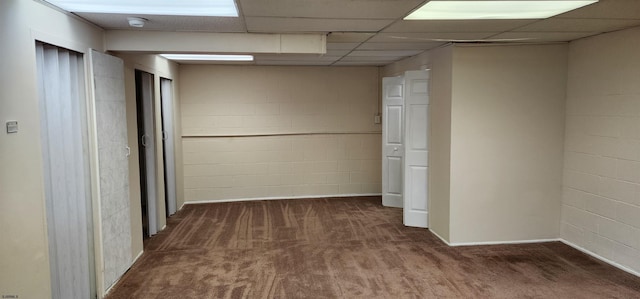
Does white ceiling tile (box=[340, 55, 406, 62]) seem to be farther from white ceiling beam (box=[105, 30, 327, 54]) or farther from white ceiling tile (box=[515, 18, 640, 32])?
white ceiling tile (box=[515, 18, 640, 32])

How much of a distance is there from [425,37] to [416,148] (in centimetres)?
163

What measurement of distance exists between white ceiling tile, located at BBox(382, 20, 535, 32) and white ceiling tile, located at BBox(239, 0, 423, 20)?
0.37m

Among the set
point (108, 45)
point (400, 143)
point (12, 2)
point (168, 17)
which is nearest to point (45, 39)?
point (12, 2)

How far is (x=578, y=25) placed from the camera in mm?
3783

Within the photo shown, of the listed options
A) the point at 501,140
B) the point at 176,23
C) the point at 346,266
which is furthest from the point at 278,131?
the point at 176,23

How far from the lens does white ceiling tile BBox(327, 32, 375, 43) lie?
410 cm

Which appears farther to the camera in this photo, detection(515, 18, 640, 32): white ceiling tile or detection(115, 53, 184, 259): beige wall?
detection(115, 53, 184, 259): beige wall

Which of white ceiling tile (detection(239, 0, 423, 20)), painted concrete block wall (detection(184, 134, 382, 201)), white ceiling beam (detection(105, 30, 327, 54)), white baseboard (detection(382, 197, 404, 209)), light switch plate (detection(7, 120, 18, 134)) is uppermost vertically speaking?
white ceiling tile (detection(239, 0, 423, 20))

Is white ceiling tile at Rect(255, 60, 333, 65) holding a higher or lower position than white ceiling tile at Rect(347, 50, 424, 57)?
higher

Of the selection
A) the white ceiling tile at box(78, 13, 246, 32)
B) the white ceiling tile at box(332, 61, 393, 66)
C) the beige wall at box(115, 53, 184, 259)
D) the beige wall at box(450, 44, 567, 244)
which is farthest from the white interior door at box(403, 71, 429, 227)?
the beige wall at box(115, 53, 184, 259)

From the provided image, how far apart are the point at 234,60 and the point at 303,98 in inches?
58.8

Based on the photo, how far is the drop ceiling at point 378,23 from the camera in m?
3.01

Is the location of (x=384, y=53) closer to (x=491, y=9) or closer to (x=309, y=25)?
(x=309, y=25)

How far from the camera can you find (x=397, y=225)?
578 centimetres
